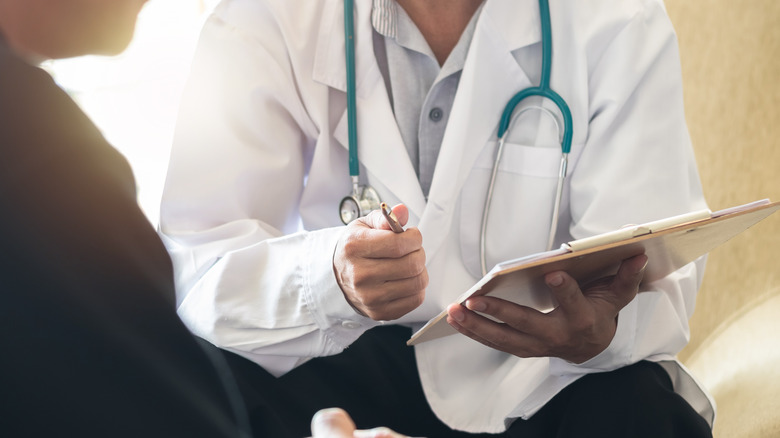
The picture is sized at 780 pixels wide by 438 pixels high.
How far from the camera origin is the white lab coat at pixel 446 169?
0.87 metres

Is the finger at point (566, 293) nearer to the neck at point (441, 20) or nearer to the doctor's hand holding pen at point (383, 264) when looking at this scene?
the doctor's hand holding pen at point (383, 264)

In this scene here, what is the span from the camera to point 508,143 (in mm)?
958

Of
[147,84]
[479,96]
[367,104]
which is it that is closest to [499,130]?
[479,96]

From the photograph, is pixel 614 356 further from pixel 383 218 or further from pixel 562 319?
pixel 383 218

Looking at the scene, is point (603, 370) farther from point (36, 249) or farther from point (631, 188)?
point (36, 249)

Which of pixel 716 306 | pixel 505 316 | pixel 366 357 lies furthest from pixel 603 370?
pixel 716 306

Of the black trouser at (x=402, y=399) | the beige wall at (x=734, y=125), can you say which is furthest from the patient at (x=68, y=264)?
the beige wall at (x=734, y=125)

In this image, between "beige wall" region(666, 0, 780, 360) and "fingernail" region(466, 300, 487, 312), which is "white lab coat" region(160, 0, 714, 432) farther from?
"beige wall" region(666, 0, 780, 360)

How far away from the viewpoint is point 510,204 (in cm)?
96

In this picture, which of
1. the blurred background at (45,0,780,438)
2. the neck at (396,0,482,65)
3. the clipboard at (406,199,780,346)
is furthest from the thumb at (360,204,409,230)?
the blurred background at (45,0,780,438)

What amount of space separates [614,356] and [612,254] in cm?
22

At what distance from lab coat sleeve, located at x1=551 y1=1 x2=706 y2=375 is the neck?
0.21 m

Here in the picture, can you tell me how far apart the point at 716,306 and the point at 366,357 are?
0.71 meters

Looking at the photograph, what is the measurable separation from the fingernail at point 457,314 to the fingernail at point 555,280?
10cm
